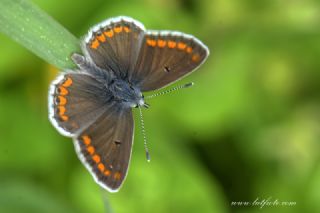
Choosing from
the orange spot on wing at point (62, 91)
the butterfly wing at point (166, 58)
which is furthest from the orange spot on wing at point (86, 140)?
the butterfly wing at point (166, 58)

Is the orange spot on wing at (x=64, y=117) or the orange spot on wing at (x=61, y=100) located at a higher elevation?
the orange spot on wing at (x=61, y=100)

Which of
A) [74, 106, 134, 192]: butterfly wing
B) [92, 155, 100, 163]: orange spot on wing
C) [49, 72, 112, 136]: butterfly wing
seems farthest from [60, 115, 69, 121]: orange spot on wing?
[92, 155, 100, 163]: orange spot on wing

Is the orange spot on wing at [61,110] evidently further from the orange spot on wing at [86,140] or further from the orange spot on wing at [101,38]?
the orange spot on wing at [101,38]

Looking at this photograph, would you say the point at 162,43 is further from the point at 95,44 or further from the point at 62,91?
the point at 62,91

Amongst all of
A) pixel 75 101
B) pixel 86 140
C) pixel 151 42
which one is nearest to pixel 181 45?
pixel 151 42

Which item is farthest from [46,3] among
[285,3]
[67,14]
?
[285,3]

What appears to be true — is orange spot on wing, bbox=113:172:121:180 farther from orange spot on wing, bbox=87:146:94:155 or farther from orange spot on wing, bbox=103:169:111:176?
orange spot on wing, bbox=87:146:94:155

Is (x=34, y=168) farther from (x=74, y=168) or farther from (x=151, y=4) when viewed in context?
(x=151, y=4)
